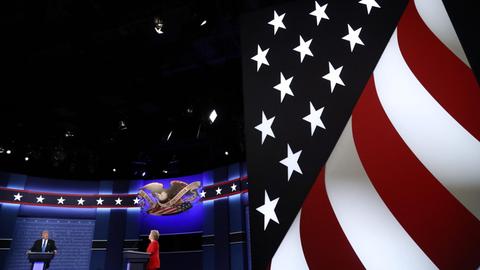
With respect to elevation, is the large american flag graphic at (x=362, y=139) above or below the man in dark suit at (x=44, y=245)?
below

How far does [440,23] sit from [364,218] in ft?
3.17

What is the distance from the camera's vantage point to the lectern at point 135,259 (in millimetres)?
5852

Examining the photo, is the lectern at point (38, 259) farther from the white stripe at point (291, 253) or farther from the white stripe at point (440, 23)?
the white stripe at point (440, 23)

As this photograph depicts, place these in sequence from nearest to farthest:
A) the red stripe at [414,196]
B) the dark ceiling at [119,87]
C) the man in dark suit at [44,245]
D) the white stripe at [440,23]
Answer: the red stripe at [414,196] → the white stripe at [440,23] → the dark ceiling at [119,87] → the man in dark suit at [44,245]

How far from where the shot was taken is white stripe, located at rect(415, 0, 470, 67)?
1.43 metres

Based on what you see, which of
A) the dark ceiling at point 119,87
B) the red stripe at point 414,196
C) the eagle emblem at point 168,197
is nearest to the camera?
the red stripe at point 414,196

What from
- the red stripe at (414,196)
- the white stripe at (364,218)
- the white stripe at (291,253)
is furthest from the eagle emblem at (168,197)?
the red stripe at (414,196)

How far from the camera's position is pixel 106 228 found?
37.2ft

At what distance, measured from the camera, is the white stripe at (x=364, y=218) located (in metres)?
1.24

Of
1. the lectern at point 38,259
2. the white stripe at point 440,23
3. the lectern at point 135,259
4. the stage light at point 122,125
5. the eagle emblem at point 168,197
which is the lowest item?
the lectern at point 135,259

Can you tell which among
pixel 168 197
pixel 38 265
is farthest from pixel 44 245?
pixel 168 197

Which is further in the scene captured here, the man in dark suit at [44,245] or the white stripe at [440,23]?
the man in dark suit at [44,245]

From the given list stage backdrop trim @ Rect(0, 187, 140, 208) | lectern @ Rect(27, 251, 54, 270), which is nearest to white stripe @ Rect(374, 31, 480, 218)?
lectern @ Rect(27, 251, 54, 270)

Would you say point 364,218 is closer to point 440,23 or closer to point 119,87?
point 440,23
